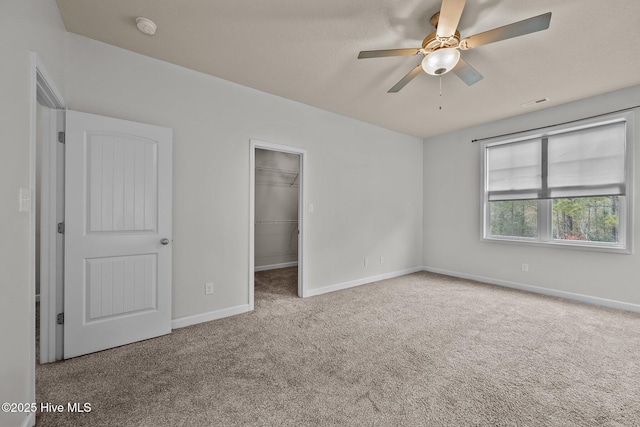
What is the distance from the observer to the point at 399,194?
16.4 feet

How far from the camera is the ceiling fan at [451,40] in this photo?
5.26 feet

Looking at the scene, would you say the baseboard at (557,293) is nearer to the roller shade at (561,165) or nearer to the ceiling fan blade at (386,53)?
the roller shade at (561,165)

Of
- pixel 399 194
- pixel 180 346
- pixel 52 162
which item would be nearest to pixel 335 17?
pixel 52 162

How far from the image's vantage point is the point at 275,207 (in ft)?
19.3

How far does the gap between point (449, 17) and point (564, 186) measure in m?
3.44

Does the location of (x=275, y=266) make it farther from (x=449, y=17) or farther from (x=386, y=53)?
(x=449, y=17)

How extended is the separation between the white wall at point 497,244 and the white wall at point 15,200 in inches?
214

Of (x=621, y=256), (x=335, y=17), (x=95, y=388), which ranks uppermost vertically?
(x=335, y=17)

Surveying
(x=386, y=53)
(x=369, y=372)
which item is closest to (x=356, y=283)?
(x=369, y=372)

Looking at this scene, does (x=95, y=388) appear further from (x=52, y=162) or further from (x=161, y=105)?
(x=161, y=105)

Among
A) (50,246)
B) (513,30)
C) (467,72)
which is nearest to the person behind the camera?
(513,30)

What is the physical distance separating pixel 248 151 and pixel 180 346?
86.2 inches

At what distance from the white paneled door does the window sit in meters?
4.87

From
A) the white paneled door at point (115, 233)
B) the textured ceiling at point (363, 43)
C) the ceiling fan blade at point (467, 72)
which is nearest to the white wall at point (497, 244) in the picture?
the textured ceiling at point (363, 43)
